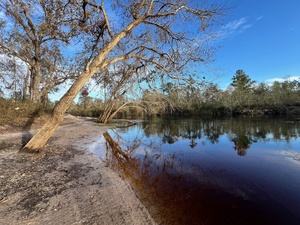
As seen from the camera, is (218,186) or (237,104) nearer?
(218,186)

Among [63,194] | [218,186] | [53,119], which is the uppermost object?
[53,119]

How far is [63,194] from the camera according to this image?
151 inches

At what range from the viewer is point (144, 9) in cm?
781

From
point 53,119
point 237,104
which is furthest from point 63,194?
point 237,104

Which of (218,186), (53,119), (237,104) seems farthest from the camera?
(237,104)

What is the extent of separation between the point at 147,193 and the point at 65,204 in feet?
5.63

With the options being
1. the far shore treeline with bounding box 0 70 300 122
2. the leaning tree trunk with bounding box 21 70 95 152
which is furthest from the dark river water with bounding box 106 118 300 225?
the far shore treeline with bounding box 0 70 300 122

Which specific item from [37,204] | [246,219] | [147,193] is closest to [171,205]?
[147,193]

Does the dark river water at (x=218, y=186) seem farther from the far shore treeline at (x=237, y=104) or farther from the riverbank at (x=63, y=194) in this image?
the far shore treeline at (x=237, y=104)

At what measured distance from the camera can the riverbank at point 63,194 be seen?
10.1 ft

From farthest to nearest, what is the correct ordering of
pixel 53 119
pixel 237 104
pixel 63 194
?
1. pixel 237 104
2. pixel 53 119
3. pixel 63 194

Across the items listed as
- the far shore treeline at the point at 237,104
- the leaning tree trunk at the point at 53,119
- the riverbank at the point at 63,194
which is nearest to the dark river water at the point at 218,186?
the riverbank at the point at 63,194

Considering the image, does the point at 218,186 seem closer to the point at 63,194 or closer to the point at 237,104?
the point at 63,194

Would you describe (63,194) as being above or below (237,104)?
below
